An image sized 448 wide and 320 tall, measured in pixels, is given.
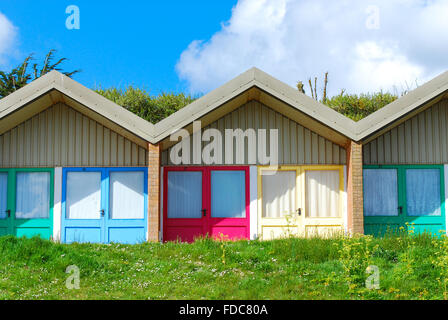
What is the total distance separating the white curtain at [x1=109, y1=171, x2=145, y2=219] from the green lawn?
1968mm

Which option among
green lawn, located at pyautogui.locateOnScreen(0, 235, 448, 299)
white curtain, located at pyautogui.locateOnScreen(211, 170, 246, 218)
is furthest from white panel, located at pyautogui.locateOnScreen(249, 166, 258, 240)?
green lawn, located at pyautogui.locateOnScreen(0, 235, 448, 299)

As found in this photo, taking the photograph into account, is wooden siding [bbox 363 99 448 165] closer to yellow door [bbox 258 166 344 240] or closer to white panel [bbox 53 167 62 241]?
yellow door [bbox 258 166 344 240]

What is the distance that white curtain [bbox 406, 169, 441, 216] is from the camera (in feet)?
44.2

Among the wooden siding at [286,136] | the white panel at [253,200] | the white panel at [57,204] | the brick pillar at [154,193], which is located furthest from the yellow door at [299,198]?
the white panel at [57,204]

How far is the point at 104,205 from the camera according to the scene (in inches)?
526

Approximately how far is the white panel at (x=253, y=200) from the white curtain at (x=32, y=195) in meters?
5.90

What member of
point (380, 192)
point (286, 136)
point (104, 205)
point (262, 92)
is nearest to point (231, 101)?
point (262, 92)

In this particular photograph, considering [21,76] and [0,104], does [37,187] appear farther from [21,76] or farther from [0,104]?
[21,76]

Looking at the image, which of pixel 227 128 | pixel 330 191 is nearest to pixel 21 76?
pixel 227 128

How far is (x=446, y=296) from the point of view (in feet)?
25.7

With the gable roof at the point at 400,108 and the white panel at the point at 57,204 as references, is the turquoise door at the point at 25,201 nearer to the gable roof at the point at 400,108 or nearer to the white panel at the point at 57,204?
the white panel at the point at 57,204

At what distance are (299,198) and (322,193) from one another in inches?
27.5

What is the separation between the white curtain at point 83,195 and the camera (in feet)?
44.0

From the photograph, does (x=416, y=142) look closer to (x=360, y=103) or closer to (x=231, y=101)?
(x=231, y=101)
